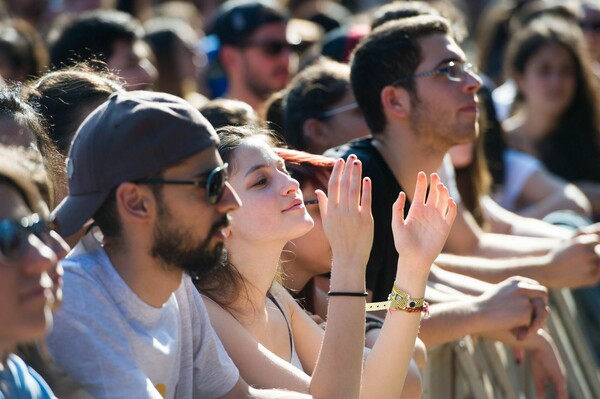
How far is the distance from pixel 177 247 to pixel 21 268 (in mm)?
531

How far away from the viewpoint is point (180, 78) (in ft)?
24.5

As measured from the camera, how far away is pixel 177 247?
2514 mm

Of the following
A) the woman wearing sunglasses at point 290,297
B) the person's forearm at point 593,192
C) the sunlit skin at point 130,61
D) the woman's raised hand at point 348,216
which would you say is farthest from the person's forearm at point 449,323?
the person's forearm at point 593,192

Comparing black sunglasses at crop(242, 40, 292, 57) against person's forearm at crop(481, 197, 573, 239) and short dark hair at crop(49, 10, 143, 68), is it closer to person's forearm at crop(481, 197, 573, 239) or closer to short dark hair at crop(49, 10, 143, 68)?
short dark hair at crop(49, 10, 143, 68)

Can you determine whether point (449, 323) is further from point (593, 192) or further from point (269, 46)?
point (593, 192)

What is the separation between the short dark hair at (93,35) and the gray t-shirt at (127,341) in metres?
2.82

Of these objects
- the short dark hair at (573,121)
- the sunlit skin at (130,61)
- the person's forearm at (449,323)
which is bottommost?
the short dark hair at (573,121)

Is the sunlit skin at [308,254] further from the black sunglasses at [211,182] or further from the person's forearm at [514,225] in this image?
the person's forearm at [514,225]

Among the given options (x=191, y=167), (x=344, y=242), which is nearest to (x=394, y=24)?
(x=344, y=242)

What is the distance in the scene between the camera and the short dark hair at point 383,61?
4.50m

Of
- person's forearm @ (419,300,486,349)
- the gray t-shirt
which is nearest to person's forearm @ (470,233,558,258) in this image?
person's forearm @ (419,300,486,349)

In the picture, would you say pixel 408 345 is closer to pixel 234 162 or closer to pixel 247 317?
pixel 247 317

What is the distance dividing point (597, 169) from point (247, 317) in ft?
15.5

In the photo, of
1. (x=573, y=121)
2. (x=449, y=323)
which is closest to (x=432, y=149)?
(x=449, y=323)
